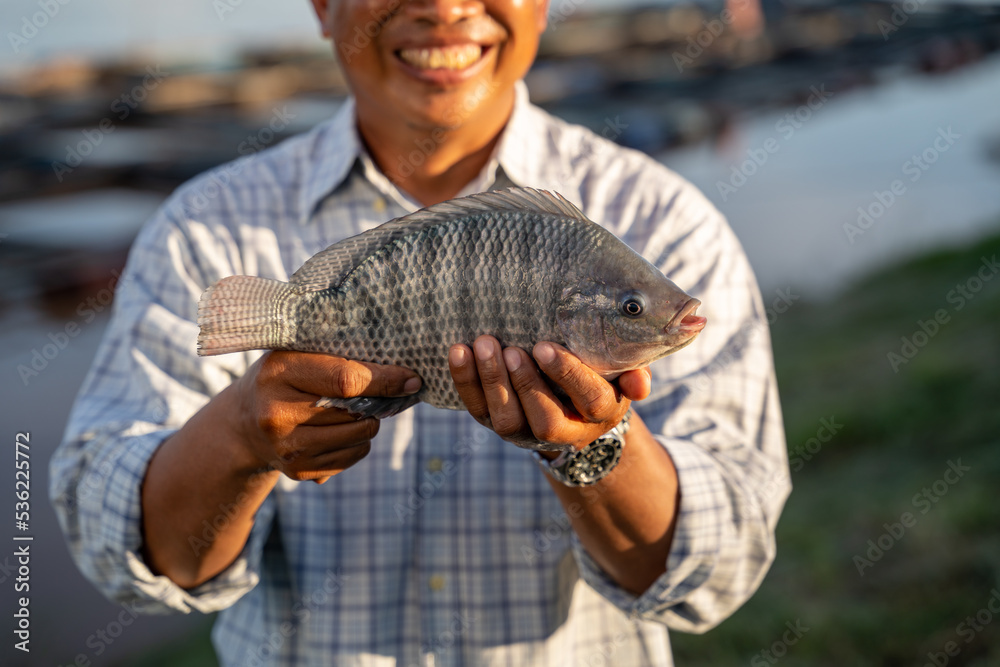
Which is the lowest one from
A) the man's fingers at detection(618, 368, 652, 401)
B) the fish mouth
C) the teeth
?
the man's fingers at detection(618, 368, 652, 401)

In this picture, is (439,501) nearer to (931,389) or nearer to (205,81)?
(931,389)

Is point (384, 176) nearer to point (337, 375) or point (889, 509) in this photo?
point (337, 375)

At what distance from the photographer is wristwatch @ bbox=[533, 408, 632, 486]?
1.50 meters

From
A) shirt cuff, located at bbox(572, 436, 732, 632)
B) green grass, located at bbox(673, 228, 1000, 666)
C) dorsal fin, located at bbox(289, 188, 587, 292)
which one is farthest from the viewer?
green grass, located at bbox(673, 228, 1000, 666)

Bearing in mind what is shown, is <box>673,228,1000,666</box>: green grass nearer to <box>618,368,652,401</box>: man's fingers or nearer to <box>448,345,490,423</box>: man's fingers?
<box>618,368,652,401</box>: man's fingers

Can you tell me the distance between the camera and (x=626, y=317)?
1.37 meters

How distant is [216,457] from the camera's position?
63.5 inches

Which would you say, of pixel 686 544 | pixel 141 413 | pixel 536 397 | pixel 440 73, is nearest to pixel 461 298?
pixel 536 397

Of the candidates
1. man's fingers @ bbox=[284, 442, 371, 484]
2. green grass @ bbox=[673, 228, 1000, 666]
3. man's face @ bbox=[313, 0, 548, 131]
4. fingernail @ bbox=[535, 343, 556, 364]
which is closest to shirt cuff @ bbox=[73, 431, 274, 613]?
man's fingers @ bbox=[284, 442, 371, 484]

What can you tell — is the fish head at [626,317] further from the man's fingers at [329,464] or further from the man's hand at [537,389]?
the man's fingers at [329,464]

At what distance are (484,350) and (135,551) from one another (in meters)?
1.03

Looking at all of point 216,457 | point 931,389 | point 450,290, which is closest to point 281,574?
point 216,457

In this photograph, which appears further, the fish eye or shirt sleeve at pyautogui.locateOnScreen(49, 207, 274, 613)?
shirt sleeve at pyautogui.locateOnScreen(49, 207, 274, 613)

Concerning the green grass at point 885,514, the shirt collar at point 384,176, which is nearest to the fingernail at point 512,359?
the shirt collar at point 384,176
